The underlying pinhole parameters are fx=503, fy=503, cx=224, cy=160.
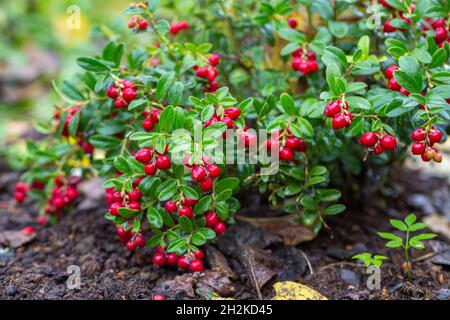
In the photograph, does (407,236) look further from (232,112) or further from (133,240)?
(133,240)

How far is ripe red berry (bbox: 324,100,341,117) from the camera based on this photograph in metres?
1.96

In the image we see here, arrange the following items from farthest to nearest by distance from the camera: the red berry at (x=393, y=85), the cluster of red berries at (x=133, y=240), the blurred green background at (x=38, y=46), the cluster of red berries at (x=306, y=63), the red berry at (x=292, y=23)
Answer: the blurred green background at (x=38, y=46) < the red berry at (x=292, y=23) < the cluster of red berries at (x=306, y=63) < the cluster of red berries at (x=133, y=240) < the red berry at (x=393, y=85)

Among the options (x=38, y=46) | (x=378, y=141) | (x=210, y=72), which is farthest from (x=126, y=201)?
(x=38, y=46)

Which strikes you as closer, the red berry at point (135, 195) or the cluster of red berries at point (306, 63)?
the red berry at point (135, 195)

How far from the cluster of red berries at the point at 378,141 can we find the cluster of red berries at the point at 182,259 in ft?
2.74

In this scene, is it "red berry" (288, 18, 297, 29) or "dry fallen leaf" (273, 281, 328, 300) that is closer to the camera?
"dry fallen leaf" (273, 281, 328, 300)

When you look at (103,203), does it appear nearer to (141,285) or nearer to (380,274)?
(141,285)

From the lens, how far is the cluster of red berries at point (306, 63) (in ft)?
7.57

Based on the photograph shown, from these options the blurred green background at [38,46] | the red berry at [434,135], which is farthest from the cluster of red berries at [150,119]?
the blurred green background at [38,46]

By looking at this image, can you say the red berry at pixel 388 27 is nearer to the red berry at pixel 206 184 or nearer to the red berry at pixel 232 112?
the red berry at pixel 232 112

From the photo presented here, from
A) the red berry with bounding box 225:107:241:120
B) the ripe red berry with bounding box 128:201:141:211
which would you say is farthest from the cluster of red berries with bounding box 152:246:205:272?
the red berry with bounding box 225:107:241:120

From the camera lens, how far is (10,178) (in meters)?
3.73

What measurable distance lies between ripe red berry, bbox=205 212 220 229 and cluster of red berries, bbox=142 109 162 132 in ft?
1.50

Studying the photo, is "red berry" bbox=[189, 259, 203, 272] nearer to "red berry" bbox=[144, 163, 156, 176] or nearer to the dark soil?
the dark soil
